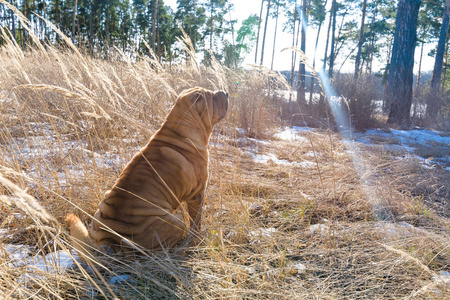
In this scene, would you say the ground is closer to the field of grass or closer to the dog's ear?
the field of grass

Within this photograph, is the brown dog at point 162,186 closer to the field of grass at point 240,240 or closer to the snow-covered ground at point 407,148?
the field of grass at point 240,240

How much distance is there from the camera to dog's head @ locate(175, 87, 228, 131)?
97.7 inches

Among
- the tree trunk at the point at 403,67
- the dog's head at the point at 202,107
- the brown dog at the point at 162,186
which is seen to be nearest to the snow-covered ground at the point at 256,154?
the brown dog at the point at 162,186

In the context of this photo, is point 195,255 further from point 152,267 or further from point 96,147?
point 96,147

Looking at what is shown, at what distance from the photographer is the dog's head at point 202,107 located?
2482 millimetres

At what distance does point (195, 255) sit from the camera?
209 centimetres

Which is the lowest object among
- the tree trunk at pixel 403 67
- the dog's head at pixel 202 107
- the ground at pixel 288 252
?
the ground at pixel 288 252

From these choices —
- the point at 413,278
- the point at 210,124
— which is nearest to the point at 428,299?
the point at 413,278

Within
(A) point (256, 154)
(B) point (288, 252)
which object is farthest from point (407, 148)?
(B) point (288, 252)

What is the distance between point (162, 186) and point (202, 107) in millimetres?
839

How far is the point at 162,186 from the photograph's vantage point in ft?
6.97

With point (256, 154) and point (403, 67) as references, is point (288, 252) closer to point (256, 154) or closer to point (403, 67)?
point (256, 154)

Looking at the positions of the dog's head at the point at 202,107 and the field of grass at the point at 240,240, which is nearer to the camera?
the field of grass at the point at 240,240

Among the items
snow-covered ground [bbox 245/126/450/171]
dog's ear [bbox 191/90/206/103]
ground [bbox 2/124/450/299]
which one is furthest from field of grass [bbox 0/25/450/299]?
snow-covered ground [bbox 245/126/450/171]
